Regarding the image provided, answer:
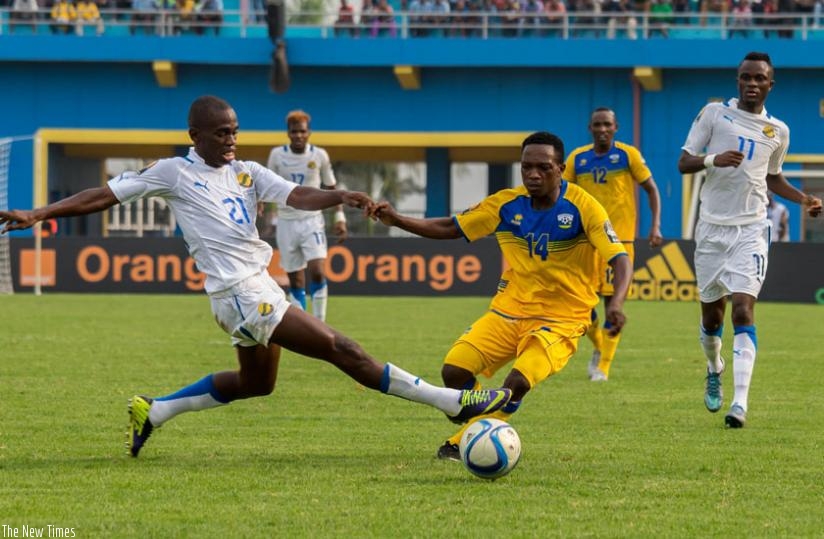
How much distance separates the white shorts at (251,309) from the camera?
7.60 m

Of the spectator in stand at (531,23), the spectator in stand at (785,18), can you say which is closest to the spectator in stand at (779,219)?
the spectator in stand at (785,18)

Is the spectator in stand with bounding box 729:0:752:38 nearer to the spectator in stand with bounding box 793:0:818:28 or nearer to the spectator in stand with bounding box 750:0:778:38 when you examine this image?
the spectator in stand with bounding box 750:0:778:38

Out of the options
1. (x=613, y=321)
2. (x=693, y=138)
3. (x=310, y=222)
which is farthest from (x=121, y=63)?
(x=613, y=321)

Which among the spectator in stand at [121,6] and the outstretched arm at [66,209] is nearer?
the outstretched arm at [66,209]

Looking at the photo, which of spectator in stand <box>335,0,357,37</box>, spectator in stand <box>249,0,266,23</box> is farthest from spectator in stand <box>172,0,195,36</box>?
spectator in stand <box>335,0,357,37</box>

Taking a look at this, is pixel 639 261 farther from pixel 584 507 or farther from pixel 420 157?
pixel 584 507

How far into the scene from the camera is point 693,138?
1030 centimetres

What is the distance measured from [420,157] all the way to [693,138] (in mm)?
30828

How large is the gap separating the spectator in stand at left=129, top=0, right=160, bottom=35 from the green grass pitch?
2285cm

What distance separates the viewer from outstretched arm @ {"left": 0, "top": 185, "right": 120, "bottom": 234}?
289 inches

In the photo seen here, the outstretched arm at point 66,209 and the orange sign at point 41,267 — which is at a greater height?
the outstretched arm at point 66,209

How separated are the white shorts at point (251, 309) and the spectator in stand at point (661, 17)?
28.5 metres

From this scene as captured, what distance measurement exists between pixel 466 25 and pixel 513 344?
2843 cm

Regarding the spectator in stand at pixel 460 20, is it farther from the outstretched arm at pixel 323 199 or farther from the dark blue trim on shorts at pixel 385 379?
the dark blue trim on shorts at pixel 385 379
